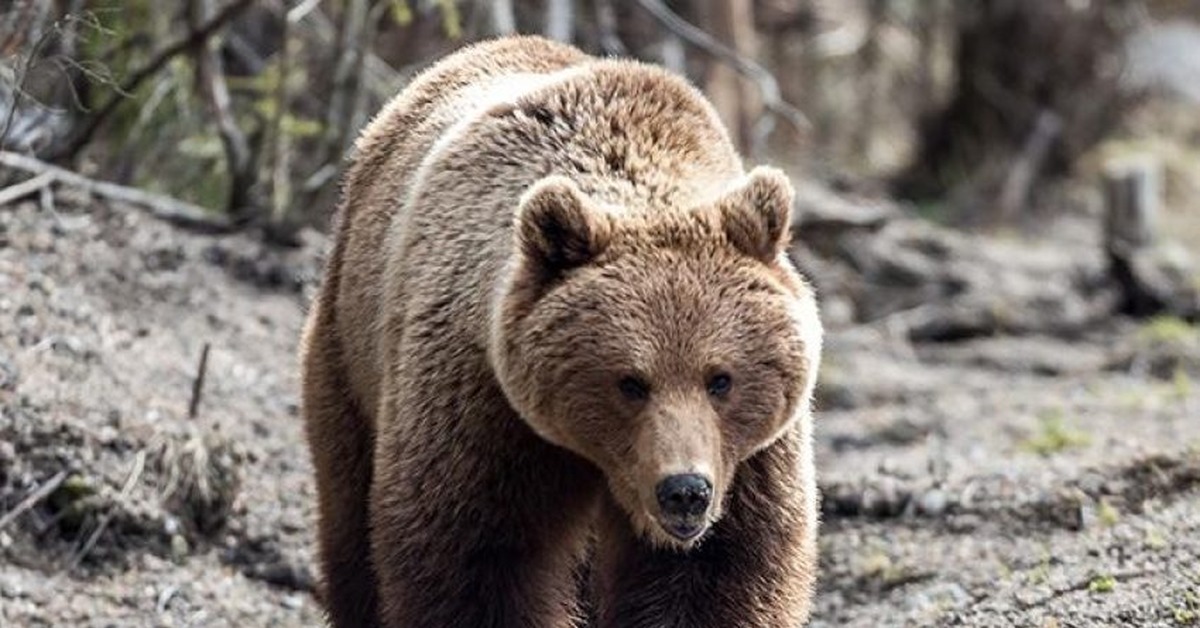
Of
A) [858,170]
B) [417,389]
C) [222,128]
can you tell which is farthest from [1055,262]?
[417,389]

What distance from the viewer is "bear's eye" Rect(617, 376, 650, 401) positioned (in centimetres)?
482

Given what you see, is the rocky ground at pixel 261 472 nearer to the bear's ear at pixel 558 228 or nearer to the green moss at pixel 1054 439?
the green moss at pixel 1054 439

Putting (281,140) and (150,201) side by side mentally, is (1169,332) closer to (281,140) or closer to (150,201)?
(281,140)

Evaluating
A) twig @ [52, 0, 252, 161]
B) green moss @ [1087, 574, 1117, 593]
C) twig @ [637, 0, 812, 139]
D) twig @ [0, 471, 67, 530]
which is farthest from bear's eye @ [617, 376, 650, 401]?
twig @ [637, 0, 812, 139]

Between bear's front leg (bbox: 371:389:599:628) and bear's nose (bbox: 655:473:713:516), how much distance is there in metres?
0.61

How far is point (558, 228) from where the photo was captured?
494 cm

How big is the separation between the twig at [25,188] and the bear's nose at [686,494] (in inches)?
149

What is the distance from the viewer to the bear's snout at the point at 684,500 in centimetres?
464

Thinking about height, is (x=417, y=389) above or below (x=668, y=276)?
below

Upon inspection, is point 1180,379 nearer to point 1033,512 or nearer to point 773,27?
point 1033,512

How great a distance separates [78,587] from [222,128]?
9.60 feet

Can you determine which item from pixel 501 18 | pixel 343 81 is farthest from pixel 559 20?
pixel 343 81

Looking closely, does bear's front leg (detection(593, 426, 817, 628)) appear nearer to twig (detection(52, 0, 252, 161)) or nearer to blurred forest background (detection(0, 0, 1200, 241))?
blurred forest background (detection(0, 0, 1200, 241))

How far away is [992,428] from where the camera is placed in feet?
32.4
